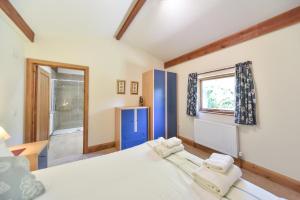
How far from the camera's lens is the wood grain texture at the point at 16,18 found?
5.22ft

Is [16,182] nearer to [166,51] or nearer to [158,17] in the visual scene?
[158,17]

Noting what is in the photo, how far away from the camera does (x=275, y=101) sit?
199cm

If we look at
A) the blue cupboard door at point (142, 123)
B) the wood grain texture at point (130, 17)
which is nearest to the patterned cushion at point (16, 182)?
the blue cupboard door at point (142, 123)

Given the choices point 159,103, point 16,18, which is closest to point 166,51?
point 159,103

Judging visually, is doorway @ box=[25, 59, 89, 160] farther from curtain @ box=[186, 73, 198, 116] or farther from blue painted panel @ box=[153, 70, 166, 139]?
curtain @ box=[186, 73, 198, 116]

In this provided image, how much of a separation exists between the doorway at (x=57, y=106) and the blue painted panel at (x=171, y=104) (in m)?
2.03

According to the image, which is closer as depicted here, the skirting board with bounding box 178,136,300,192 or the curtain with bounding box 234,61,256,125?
the skirting board with bounding box 178,136,300,192

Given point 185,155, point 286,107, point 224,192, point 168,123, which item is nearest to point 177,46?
point 168,123

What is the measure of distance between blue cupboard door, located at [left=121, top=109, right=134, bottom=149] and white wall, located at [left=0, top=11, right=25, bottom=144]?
1.75 metres

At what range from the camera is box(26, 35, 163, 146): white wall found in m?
2.67

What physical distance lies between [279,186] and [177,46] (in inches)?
121

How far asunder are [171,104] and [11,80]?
317cm

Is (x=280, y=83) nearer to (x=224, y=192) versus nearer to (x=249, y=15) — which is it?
(x=249, y=15)

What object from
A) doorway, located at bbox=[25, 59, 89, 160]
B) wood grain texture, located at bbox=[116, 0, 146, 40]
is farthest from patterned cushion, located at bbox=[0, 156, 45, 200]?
wood grain texture, located at bbox=[116, 0, 146, 40]
